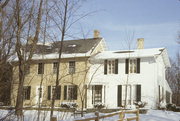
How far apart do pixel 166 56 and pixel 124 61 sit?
20.4 ft

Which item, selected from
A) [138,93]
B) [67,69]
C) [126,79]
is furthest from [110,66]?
[67,69]

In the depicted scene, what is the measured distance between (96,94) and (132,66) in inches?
165

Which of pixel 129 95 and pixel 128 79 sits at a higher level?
pixel 128 79

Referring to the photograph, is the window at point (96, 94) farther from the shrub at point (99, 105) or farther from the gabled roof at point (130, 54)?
the gabled roof at point (130, 54)

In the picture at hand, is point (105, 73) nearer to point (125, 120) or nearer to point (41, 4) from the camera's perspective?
point (125, 120)

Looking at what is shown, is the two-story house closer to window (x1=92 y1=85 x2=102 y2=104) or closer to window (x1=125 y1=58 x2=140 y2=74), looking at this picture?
window (x1=92 y1=85 x2=102 y2=104)

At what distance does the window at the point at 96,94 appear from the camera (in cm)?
2562

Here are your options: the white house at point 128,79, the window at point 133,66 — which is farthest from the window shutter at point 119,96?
the window at point 133,66

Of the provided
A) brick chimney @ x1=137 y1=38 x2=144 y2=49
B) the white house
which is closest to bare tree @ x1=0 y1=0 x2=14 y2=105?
the white house

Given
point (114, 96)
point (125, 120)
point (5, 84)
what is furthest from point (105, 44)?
point (5, 84)

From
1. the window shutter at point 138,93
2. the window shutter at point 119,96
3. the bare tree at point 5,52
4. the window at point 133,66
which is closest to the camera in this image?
the bare tree at point 5,52

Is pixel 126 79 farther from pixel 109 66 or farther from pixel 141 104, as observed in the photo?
pixel 141 104

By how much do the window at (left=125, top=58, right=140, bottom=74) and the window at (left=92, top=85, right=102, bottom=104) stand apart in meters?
3.15

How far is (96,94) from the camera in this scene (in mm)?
26016
